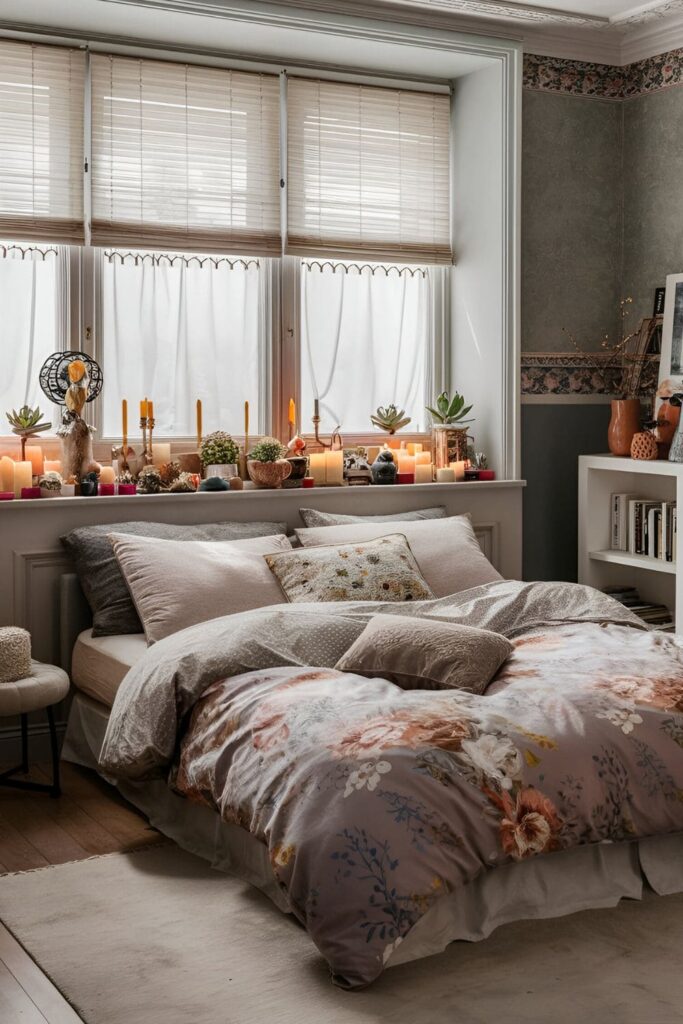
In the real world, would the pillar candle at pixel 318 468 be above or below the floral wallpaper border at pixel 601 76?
below

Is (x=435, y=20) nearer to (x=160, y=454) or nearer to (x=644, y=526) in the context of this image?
(x=160, y=454)

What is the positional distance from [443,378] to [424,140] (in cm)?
105

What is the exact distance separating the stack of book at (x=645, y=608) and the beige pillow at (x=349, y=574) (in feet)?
4.21

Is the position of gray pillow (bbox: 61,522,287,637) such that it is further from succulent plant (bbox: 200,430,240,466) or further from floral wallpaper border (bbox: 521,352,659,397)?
floral wallpaper border (bbox: 521,352,659,397)

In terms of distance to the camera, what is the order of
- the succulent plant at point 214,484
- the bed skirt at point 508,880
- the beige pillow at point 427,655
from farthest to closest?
the succulent plant at point 214,484 → the beige pillow at point 427,655 → the bed skirt at point 508,880

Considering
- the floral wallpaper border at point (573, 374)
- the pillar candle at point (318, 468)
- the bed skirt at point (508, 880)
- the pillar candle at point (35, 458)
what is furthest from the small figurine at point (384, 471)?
the bed skirt at point (508, 880)

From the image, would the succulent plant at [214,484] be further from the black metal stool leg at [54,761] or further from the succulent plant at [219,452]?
the black metal stool leg at [54,761]

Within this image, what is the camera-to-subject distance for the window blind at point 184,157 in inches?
178

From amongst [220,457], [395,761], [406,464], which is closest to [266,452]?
[220,457]

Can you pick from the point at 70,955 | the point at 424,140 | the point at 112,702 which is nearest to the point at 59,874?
the point at 70,955

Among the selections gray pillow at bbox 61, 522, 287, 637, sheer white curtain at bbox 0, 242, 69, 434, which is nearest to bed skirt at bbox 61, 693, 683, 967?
gray pillow at bbox 61, 522, 287, 637

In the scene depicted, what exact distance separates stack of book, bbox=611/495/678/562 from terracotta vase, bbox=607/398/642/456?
8.9 inches

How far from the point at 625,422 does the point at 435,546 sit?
1.18 m

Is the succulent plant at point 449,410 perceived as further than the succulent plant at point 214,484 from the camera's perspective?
Yes
